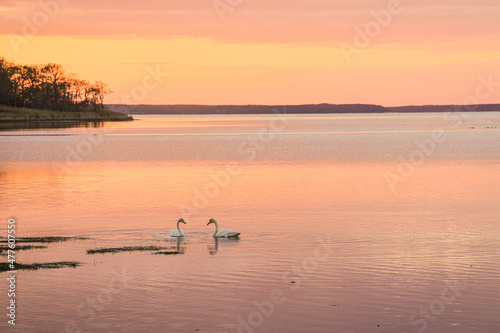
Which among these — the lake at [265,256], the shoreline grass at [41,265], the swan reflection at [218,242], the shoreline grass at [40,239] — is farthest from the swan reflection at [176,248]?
the shoreline grass at [40,239]

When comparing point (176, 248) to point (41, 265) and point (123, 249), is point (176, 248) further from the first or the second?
point (41, 265)

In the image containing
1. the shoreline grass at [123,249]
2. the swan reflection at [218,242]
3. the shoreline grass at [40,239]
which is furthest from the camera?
the shoreline grass at [40,239]

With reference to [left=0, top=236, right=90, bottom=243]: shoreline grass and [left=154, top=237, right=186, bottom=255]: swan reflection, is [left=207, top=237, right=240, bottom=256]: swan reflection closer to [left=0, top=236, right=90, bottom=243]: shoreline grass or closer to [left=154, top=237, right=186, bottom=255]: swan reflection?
[left=154, top=237, right=186, bottom=255]: swan reflection

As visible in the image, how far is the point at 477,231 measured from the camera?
2758cm

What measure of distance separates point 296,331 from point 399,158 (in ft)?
191

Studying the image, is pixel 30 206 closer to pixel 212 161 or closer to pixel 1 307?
pixel 1 307

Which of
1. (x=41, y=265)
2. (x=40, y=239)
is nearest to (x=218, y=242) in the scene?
A: (x=40, y=239)

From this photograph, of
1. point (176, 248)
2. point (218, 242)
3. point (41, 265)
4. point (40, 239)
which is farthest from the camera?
point (40, 239)

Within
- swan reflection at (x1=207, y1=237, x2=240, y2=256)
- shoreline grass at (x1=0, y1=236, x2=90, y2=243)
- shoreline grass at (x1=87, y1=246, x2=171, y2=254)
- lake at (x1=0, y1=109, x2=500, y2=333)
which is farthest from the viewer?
shoreline grass at (x1=0, y1=236, x2=90, y2=243)

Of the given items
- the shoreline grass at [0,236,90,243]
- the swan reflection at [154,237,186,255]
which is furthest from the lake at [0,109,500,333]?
the shoreline grass at [0,236,90,243]

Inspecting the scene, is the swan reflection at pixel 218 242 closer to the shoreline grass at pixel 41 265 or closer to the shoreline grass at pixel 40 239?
the shoreline grass at pixel 41 265

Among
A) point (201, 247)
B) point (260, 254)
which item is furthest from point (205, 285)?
point (201, 247)

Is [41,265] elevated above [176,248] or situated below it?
below

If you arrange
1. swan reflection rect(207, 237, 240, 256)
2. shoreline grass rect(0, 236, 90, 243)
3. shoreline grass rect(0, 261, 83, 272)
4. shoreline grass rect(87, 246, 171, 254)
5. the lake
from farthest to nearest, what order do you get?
shoreline grass rect(0, 236, 90, 243), swan reflection rect(207, 237, 240, 256), shoreline grass rect(87, 246, 171, 254), shoreline grass rect(0, 261, 83, 272), the lake
